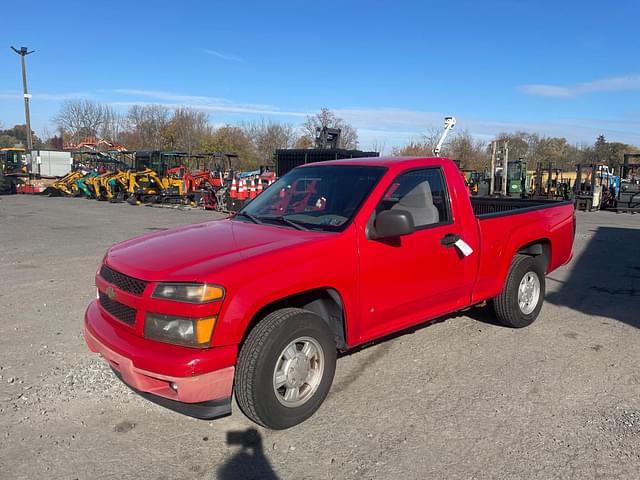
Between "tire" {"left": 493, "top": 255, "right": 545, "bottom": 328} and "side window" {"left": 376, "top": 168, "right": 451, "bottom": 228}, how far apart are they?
4.26ft

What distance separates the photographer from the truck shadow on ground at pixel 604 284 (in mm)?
6273

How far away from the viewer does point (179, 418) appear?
3.54 meters

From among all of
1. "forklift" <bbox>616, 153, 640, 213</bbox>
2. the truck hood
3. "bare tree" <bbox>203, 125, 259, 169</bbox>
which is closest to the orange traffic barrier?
the truck hood

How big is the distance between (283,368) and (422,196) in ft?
6.68

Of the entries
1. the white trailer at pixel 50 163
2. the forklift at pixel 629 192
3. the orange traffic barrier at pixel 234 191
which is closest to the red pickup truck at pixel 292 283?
the orange traffic barrier at pixel 234 191

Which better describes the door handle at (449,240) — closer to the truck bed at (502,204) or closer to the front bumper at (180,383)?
the truck bed at (502,204)

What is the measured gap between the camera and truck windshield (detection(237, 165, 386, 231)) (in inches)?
154

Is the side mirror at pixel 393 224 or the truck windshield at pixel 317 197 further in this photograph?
the truck windshield at pixel 317 197

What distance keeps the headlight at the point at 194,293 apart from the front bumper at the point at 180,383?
0.30 m

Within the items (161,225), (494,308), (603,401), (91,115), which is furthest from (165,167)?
(91,115)

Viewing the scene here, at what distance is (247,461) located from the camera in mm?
3033

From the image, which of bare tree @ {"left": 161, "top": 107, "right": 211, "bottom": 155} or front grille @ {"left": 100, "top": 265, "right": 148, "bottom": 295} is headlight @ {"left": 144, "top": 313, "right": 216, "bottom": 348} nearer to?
front grille @ {"left": 100, "top": 265, "right": 148, "bottom": 295}

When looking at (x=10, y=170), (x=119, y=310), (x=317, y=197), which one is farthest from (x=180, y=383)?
(x=10, y=170)

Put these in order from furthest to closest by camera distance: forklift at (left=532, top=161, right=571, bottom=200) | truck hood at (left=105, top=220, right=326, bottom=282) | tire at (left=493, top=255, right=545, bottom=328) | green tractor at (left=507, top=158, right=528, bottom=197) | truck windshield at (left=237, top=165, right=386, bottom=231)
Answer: green tractor at (left=507, top=158, right=528, bottom=197) < forklift at (left=532, top=161, right=571, bottom=200) < tire at (left=493, top=255, right=545, bottom=328) < truck windshield at (left=237, top=165, right=386, bottom=231) < truck hood at (left=105, top=220, right=326, bottom=282)
